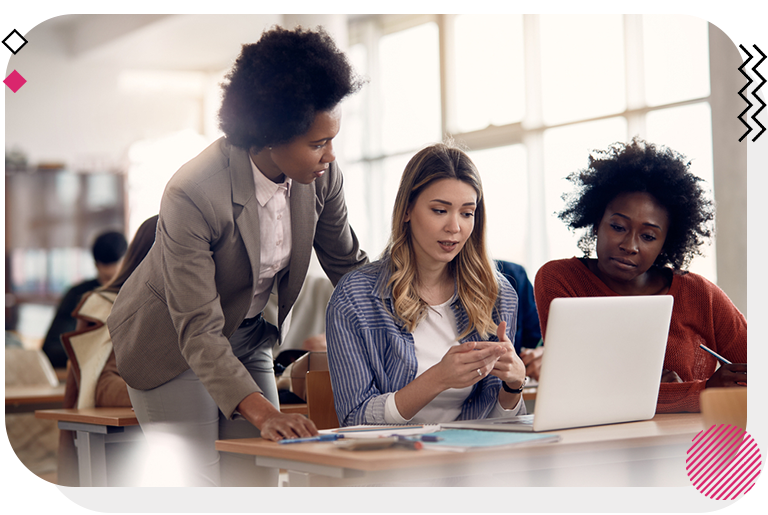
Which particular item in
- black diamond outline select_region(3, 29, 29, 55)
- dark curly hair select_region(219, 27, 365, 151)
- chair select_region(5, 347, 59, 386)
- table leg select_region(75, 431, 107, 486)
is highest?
black diamond outline select_region(3, 29, 29, 55)

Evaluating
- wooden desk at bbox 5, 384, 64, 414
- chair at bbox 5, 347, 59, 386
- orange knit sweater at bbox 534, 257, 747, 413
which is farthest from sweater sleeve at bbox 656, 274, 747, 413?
chair at bbox 5, 347, 59, 386

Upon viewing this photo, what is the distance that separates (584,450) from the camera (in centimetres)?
117

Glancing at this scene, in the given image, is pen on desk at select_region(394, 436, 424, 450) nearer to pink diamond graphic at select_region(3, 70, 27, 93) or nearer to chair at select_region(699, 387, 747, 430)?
chair at select_region(699, 387, 747, 430)

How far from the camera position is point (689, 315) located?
177cm

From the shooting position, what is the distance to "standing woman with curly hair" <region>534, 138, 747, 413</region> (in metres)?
1.76

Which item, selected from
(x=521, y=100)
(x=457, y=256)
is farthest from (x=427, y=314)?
(x=521, y=100)

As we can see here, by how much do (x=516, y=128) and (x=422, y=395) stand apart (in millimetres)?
3386

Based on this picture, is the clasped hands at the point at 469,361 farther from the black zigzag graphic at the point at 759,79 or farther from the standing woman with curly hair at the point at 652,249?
the black zigzag graphic at the point at 759,79

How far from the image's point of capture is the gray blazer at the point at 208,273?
1.48 meters

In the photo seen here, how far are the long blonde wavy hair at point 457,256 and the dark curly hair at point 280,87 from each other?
0.23 m

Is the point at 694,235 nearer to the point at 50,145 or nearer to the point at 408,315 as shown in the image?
the point at 408,315

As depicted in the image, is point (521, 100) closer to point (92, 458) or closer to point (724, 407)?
point (92, 458)

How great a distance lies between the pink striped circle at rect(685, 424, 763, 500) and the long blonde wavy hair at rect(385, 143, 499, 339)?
1.49ft

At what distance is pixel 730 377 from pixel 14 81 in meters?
1.57
